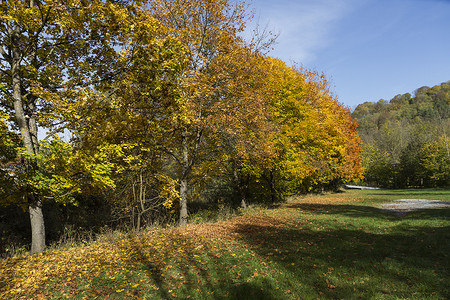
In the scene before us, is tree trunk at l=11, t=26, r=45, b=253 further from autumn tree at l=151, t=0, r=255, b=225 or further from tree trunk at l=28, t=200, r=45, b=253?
autumn tree at l=151, t=0, r=255, b=225

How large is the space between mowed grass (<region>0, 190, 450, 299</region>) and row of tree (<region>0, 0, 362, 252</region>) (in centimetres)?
208

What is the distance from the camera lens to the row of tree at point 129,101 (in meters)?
7.35

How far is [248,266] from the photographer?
6.37 meters

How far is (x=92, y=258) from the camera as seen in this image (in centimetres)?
717

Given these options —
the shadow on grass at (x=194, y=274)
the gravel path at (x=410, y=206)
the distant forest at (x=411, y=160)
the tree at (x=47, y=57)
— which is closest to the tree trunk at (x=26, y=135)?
the tree at (x=47, y=57)

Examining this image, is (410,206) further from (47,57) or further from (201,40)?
(47,57)

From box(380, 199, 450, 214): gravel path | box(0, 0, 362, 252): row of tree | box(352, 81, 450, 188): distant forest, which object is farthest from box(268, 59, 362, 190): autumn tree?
box(352, 81, 450, 188): distant forest

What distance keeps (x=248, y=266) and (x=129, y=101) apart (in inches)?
278

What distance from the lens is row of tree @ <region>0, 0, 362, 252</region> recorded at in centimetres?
735

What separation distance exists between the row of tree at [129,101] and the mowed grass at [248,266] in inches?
82.0

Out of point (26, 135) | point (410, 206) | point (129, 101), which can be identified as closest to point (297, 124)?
point (410, 206)

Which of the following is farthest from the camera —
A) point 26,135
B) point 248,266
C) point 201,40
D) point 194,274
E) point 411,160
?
point 411,160

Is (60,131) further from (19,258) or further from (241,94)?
(241,94)

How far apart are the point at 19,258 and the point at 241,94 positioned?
10340 mm
